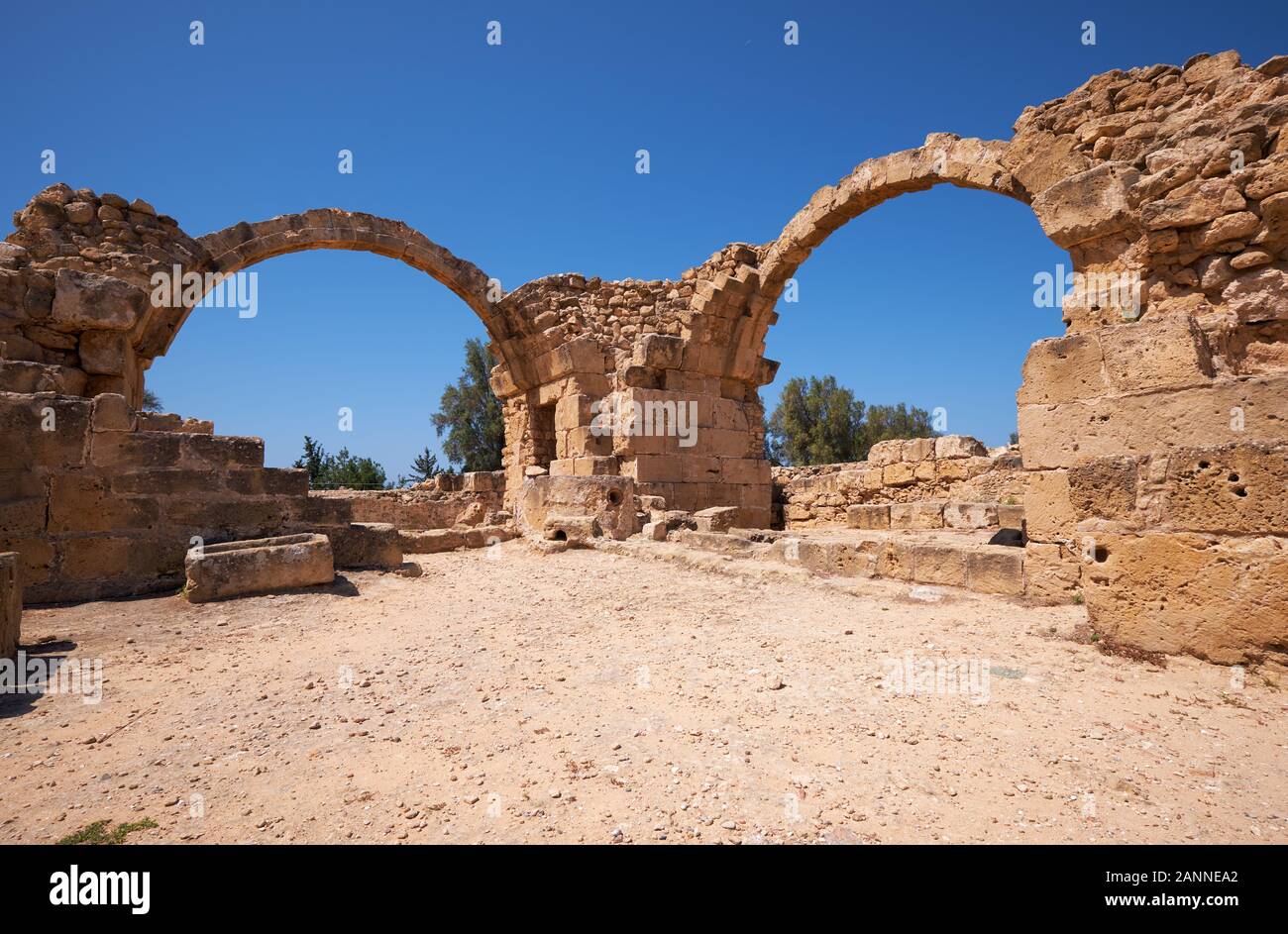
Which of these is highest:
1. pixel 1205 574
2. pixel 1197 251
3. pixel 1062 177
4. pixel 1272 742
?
pixel 1062 177

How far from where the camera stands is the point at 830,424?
1148 inches

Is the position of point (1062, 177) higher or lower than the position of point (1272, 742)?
higher

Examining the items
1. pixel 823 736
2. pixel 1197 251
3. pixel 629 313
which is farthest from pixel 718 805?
pixel 629 313

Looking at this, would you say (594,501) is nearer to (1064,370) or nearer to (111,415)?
(111,415)

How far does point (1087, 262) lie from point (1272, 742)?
3.53m

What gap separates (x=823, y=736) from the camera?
2240mm

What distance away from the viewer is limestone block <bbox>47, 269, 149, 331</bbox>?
5422mm

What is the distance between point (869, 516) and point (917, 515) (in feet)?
2.63

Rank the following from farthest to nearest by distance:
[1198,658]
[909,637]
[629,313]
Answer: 1. [629,313]
2. [909,637]
3. [1198,658]

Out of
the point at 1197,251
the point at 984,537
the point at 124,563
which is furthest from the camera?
the point at 984,537

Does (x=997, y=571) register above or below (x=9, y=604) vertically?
below

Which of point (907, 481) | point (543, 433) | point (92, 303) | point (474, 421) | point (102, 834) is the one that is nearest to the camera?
point (102, 834)

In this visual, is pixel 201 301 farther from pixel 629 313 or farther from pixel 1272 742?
pixel 1272 742

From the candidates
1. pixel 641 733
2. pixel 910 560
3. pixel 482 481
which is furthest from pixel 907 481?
pixel 482 481
